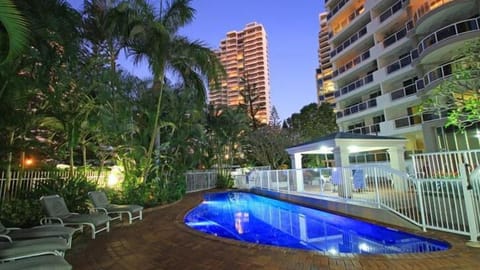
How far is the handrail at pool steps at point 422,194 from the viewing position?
16.7ft

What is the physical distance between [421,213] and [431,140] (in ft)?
44.0

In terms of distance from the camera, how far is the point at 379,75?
2275 centimetres

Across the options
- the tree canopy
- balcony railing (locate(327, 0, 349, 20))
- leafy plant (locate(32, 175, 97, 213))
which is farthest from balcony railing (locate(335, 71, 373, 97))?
leafy plant (locate(32, 175, 97, 213))

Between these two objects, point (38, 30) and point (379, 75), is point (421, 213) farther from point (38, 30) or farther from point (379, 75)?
point (379, 75)

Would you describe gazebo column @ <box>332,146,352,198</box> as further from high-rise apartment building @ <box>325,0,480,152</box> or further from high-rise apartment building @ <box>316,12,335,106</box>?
high-rise apartment building @ <box>316,12,335,106</box>

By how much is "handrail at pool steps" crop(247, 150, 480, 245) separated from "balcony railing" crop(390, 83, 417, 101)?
565 inches

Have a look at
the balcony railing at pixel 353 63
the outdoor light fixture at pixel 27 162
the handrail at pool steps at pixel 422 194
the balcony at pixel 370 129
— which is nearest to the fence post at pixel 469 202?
the handrail at pool steps at pixel 422 194

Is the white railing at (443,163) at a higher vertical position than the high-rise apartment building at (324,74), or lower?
lower

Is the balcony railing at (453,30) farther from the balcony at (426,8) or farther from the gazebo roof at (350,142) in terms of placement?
the gazebo roof at (350,142)

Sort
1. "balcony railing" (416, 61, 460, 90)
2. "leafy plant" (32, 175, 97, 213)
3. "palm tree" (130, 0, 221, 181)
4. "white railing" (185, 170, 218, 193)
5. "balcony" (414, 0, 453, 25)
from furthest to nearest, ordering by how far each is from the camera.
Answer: "white railing" (185, 170, 218, 193)
"balcony" (414, 0, 453, 25)
"balcony railing" (416, 61, 460, 90)
"palm tree" (130, 0, 221, 181)
"leafy plant" (32, 175, 97, 213)

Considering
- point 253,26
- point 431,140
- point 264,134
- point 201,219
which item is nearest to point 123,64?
point 201,219

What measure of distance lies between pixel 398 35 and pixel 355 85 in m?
5.78

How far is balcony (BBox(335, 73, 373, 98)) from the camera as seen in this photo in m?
24.0

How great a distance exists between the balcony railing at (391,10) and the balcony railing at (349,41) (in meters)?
2.09
